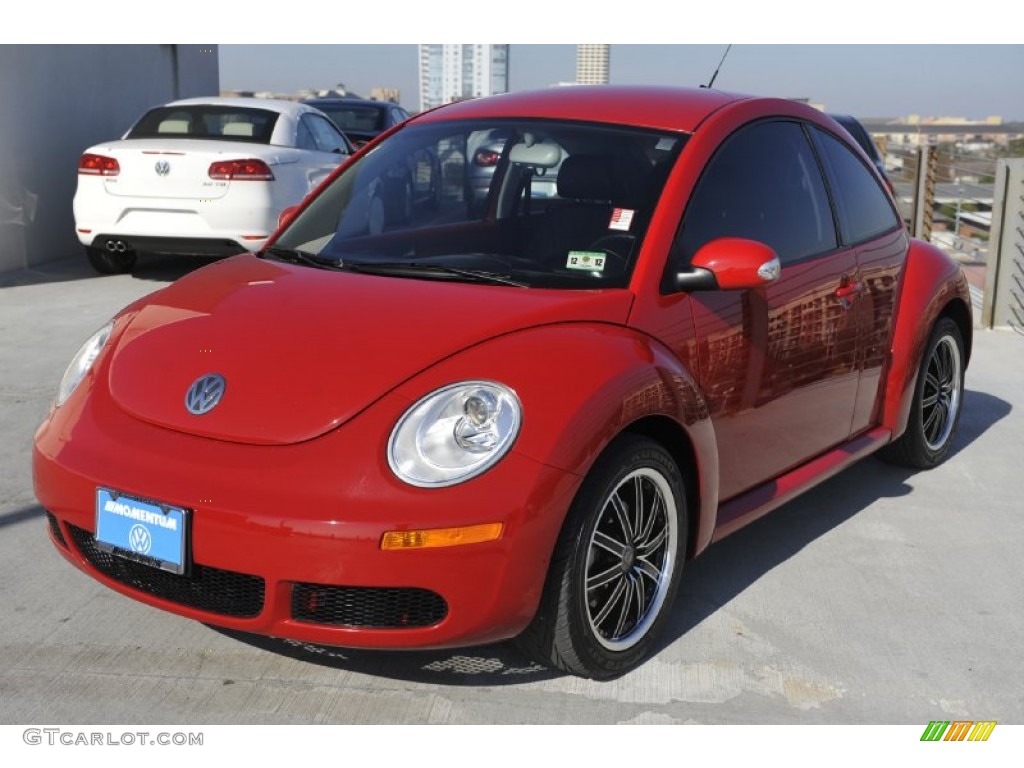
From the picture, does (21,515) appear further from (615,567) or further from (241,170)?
(241,170)

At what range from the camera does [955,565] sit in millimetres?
4309

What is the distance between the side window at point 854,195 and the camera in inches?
179

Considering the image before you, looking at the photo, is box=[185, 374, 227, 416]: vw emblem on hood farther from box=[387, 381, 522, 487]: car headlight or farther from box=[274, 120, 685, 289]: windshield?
box=[274, 120, 685, 289]: windshield

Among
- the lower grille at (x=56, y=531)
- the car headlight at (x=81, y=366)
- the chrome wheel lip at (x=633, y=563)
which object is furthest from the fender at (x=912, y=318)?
the lower grille at (x=56, y=531)

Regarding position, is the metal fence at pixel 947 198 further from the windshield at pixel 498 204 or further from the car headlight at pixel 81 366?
the car headlight at pixel 81 366

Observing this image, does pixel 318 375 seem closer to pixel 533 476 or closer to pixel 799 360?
pixel 533 476

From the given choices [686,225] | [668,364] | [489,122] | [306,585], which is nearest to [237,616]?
[306,585]

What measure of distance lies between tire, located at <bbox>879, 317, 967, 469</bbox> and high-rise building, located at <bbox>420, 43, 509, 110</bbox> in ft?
504

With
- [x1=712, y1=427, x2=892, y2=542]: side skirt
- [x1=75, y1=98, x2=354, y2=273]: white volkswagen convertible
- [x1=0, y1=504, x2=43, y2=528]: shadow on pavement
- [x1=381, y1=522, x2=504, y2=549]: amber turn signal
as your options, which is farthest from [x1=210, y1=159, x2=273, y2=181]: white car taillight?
[x1=381, y1=522, x2=504, y2=549]: amber turn signal

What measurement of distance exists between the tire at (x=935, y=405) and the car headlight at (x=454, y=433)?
8.79 ft

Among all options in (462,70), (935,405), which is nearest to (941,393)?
(935,405)

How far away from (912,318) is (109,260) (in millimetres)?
7225
